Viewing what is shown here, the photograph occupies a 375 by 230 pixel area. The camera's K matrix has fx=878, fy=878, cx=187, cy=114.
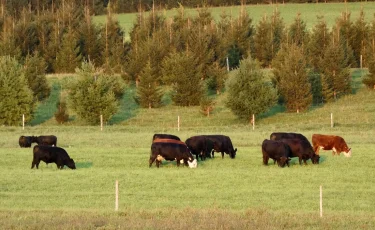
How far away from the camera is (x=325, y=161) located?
36.5 metres

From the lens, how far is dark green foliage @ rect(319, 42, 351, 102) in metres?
73.7

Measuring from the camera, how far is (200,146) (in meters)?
37.9

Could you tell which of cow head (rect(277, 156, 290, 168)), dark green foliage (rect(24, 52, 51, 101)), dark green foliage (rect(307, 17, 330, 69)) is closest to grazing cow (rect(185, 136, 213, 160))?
cow head (rect(277, 156, 290, 168))

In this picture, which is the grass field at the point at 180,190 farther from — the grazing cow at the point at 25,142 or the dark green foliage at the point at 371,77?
the dark green foliage at the point at 371,77

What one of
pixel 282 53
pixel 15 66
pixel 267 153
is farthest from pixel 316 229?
pixel 282 53

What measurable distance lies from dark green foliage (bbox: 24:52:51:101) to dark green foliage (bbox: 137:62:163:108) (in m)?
8.83

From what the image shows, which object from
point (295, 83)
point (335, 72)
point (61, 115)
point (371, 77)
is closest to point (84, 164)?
point (61, 115)

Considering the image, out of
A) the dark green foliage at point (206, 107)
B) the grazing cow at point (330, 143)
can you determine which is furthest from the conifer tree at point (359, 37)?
the grazing cow at point (330, 143)

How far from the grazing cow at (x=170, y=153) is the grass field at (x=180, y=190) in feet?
1.22

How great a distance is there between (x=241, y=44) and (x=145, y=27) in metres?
10.5

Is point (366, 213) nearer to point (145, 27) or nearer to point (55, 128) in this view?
point (55, 128)

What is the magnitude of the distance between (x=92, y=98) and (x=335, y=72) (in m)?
21.9

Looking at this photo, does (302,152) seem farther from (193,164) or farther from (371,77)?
(371,77)

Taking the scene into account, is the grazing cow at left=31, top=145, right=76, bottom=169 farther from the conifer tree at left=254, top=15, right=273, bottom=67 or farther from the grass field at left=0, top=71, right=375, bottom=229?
the conifer tree at left=254, top=15, right=273, bottom=67
